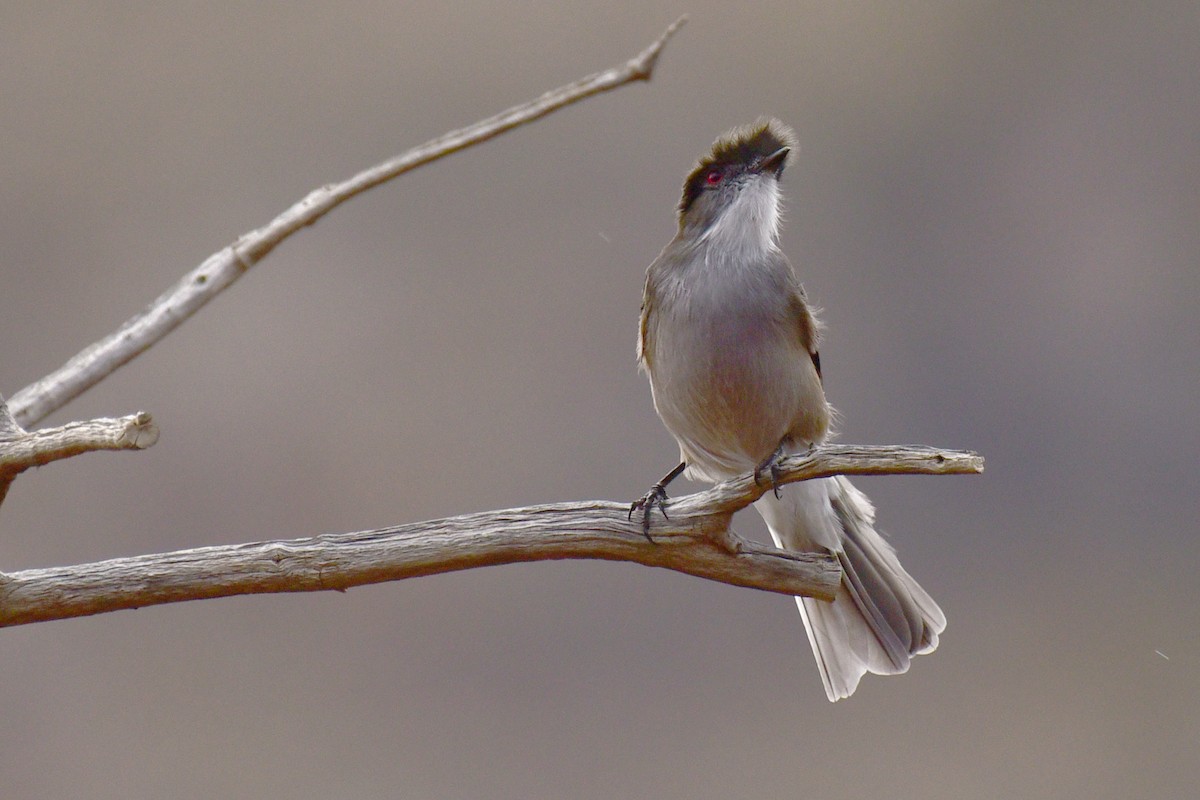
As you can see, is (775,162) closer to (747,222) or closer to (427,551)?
(747,222)

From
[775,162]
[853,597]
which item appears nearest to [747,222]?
[775,162]

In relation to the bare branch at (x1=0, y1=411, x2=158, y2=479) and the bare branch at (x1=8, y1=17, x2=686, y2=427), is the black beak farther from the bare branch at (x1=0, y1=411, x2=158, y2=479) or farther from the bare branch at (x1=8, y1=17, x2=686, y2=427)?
the bare branch at (x1=0, y1=411, x2=158, y2=479)

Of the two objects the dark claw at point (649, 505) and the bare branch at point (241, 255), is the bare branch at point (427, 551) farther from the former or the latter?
the bare branch at point (241, 255)

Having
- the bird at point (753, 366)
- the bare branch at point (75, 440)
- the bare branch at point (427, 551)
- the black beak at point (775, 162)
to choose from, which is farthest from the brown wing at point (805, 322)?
the bare branch at point (75, 440)

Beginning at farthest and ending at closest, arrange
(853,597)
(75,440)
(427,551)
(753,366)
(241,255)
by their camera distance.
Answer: (853,597) < (241,255) < (753,366) < (427,551) < (75,440)

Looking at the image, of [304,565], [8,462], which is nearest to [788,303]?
[304,565]

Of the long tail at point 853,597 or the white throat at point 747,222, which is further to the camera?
the long tail at point 853,597

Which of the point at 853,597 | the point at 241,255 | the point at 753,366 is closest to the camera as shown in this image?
the point at 753,366
